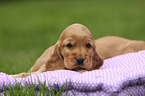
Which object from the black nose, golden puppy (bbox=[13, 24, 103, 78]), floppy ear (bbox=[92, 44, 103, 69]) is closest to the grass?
golden puppy (bbox=[13, 24, 103, 78])

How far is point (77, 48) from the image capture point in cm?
350

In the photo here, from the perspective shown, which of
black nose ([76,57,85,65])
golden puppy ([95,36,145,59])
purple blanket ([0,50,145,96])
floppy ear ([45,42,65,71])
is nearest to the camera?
purple blanket ([0,50,145,96])

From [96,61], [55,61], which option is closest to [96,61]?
[96,61]

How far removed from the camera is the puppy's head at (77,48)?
11.2 ft

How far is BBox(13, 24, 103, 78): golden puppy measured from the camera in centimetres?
344

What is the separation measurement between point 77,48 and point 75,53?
0.09 m

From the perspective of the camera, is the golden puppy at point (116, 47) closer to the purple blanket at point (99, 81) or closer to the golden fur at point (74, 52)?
the golden fur at point (74, 52)

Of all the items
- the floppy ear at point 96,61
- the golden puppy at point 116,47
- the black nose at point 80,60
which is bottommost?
the golden puppy at point 116,47

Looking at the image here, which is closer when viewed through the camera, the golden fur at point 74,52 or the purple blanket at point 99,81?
the purple blanket at point 99,81

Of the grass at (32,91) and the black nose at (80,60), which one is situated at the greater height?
the black nose at (80,60)

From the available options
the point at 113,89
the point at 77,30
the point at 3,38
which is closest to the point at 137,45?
the point at 77,30

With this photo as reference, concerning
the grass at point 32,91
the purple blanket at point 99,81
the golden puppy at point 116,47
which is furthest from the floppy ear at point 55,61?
the golden puppy at point 116,47

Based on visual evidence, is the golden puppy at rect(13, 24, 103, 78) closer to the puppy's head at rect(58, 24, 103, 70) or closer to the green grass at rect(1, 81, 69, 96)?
the puppy's head at rect(58, 24, 103, 70)

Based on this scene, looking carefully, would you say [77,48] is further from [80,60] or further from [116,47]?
[116,47]
